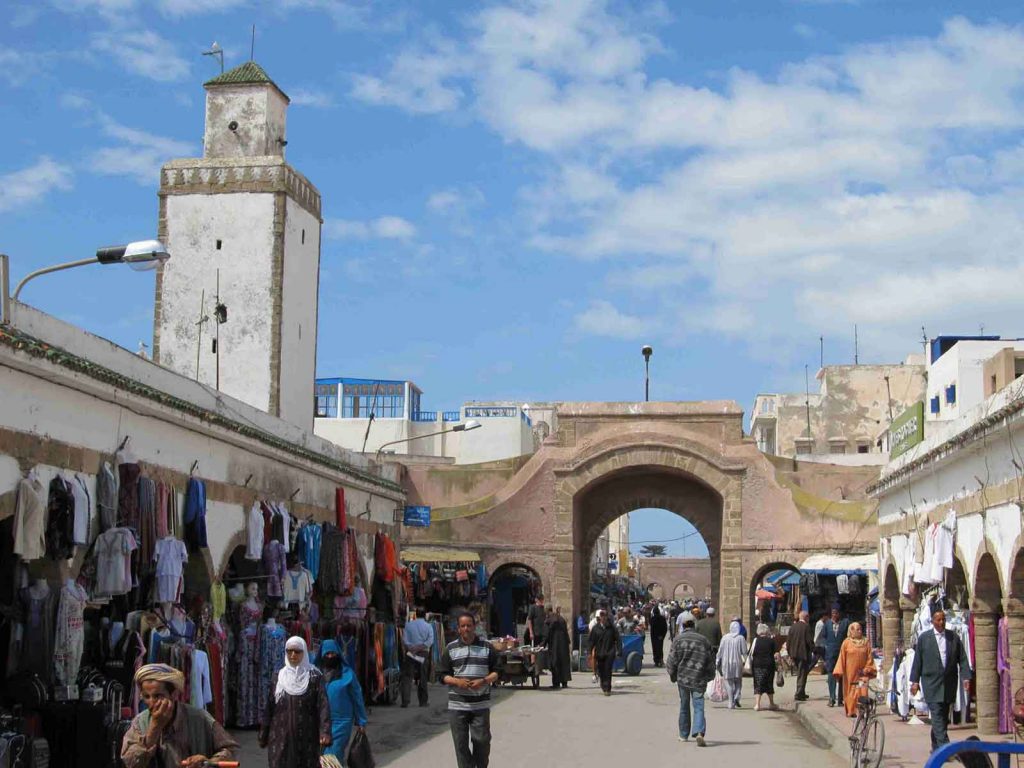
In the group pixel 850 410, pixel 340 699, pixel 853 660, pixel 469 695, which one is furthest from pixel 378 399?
pixel 340 699

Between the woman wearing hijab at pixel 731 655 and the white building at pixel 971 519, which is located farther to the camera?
the woman wearing hijab at pixel 731 655

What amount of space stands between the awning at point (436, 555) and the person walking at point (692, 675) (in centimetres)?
1315

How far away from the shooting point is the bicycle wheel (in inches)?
474

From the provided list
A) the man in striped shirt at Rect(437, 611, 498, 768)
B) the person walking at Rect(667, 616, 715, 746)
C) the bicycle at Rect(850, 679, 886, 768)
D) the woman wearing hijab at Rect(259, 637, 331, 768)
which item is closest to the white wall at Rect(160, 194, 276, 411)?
the person walking at Rect(667, 616, 715, 746)

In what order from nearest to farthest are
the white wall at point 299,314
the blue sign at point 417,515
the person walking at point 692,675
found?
the person walking at point 692,675 < the white wall at point 299,314 < the blue sign at point 417,515

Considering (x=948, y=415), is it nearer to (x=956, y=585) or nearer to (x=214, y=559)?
(x=956, y=585)

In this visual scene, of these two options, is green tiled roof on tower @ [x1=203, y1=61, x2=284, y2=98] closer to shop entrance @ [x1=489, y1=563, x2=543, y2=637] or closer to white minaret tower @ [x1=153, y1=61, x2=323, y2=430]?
white minaret tower @ [x1=153, y1=61, x2=323, y2=430]

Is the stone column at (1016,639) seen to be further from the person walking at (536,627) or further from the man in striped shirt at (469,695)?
the person walking at (536,627)

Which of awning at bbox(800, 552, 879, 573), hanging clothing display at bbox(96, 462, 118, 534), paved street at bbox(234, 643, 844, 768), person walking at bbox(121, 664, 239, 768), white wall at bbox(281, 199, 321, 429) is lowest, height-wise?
paved street at bbox(234, 643, 844, 768)

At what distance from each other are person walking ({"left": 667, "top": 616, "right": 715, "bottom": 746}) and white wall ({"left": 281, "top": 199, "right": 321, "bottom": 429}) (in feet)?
37.9

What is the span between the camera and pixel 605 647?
74.1ft

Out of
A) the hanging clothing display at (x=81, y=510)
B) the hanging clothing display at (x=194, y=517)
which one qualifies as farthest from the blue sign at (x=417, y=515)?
the hanging clothing display at (x=81, y=510)

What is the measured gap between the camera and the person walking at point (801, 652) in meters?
21.2

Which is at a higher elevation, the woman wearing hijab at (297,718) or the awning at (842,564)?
the awning at (842,564)
